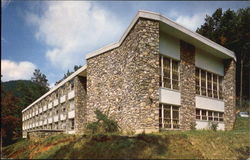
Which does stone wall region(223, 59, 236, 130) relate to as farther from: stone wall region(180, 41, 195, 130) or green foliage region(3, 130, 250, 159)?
green foliage region(3, 130, 250, 159)

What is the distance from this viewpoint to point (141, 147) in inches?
420

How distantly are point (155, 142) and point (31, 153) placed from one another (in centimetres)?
624

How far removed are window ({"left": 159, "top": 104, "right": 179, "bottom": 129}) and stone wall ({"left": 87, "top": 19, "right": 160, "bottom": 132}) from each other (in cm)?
110

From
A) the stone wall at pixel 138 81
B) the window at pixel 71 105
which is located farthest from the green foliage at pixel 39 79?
the stone wall at pixel 138 81

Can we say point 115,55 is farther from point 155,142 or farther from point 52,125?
point 52,125

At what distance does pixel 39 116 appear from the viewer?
42188 mm

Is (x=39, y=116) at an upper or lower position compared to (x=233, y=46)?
lower

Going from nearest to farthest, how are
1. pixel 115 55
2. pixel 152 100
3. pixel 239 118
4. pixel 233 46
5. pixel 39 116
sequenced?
1. pixel 152 100
2. pixel 115 55
3. pixel 239 118
4. pixel 233 46
5. pixel 39 116

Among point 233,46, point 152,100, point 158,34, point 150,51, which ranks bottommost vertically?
point 152,100

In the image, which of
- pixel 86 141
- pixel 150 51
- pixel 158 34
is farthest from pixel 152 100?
pixel 86 141

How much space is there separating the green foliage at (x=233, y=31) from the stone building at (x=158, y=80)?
34.2 feet

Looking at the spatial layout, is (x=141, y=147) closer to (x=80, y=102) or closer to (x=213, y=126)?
(x=213, y=126)

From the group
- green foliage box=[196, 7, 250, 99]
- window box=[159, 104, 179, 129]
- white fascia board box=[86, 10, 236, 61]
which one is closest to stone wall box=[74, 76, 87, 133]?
white fascia board box=[86, 10, 236, 61]

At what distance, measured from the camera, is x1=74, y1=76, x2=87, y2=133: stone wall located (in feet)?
81.1
